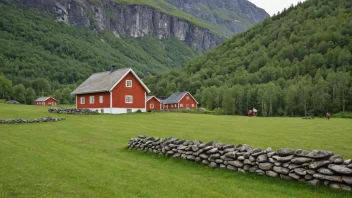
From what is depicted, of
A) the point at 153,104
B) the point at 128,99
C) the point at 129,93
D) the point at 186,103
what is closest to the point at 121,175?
the point at 128,99

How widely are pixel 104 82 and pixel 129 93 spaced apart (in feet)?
17.8

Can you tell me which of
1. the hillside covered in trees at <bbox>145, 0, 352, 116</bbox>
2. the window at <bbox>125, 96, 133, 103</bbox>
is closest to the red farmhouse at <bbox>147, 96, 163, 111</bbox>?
the hillside covered in trees at <bbox>145, 0, 352, 116</bbox>

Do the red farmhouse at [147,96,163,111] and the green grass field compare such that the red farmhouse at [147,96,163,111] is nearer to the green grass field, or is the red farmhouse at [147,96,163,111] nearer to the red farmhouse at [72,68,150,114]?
the red farmhouse at [72,68,150,114]

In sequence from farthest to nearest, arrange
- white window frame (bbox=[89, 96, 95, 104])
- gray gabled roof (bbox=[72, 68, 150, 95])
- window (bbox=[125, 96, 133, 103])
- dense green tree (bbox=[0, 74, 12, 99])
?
dense green tree (bbox=[0, 74, 12, 99])
white window frame (bbox=[89, 96, 95, 104])
window (bbox=[125, 96, 133, 103])
gray gabled roof (bbox=[72, 68, 150, 95])

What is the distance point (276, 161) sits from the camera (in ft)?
44.5

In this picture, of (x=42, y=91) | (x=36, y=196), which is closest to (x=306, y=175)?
(x=36, y=196)

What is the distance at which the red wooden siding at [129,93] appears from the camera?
188 ft

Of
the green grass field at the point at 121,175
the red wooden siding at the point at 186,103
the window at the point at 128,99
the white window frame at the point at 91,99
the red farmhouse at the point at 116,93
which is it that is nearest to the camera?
the green grass field at the point at 121,175

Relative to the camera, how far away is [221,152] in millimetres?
15805

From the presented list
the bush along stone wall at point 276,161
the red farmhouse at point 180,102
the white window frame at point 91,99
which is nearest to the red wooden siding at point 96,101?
the white window frame at point 91,99

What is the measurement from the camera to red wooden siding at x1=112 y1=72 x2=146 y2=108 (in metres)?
57.2

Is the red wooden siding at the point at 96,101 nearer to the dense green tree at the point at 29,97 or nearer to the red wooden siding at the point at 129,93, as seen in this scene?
the red wooden siding at the point at 129,93

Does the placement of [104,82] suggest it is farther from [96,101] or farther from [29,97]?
[29,97]

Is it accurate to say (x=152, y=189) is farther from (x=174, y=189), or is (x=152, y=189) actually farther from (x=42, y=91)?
(x=42, y=91)
